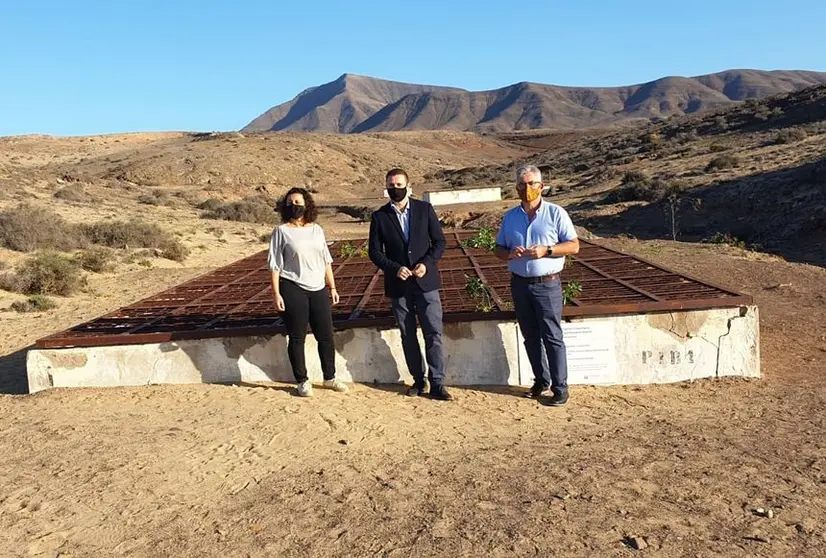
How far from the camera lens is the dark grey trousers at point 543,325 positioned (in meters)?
5.05

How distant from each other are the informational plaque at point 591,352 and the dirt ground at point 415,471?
8.1 inches

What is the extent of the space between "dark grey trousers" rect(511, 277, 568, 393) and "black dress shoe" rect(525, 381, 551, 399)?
39 millimetres

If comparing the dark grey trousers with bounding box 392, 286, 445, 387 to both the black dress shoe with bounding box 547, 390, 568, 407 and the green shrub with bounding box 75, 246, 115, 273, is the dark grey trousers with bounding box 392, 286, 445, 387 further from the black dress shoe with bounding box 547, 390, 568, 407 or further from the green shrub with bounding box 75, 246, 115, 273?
the green shrub with bounding box 75, 246, 115, 273

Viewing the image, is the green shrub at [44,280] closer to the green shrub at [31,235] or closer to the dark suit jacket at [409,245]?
the green shrub at [31,235]

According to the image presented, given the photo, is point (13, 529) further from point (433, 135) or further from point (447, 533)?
point (433, 135)

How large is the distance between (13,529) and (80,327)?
3.65 meters

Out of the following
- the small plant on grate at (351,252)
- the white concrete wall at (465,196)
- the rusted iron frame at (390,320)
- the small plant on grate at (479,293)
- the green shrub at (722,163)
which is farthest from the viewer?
the white concrete wall at (465,196)

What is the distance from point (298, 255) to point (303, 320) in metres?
0.52

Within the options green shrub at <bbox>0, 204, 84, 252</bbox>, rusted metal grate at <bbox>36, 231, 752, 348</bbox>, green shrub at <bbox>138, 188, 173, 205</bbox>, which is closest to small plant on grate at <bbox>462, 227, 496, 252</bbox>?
rusted metal grate at <bbox>36, 231, 752, 348</bbox>

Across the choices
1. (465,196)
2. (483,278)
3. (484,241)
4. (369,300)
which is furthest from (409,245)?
(465,196)

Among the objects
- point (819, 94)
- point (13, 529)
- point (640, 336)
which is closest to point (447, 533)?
point (13, 529)

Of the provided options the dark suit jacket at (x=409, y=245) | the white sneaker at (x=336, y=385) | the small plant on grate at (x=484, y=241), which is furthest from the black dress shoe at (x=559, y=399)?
the small plant on grate at (x=484, y=241)

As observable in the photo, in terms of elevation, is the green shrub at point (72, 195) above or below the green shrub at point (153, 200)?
above

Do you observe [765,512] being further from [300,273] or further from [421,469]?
[300,273]
